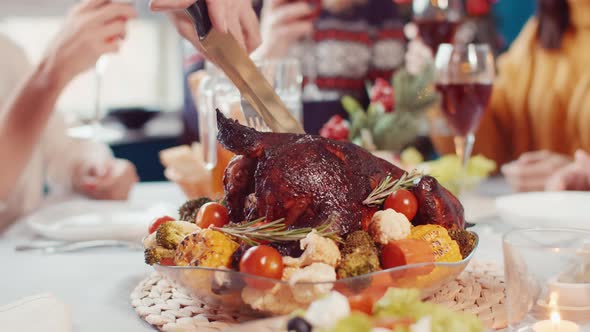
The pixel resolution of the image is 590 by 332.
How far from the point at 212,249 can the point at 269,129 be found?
0.35 m

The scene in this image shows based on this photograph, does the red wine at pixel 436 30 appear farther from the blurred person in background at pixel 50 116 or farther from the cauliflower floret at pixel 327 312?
the cauliflower floret at pixel 327 312

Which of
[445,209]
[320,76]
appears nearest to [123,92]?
[320,76]

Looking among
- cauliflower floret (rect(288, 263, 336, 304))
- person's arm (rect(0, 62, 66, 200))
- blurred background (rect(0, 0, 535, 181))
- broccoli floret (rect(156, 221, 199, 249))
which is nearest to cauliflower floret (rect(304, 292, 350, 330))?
cauliflower floret (rect(288, 263, 336, 304))

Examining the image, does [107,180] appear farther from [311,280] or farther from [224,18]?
[311,280]

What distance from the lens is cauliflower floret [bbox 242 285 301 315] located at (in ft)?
2.26

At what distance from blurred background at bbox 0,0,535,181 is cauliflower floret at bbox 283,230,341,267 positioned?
10.1 feet

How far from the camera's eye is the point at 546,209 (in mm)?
1313

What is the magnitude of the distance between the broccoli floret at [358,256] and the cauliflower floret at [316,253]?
0.01 metres

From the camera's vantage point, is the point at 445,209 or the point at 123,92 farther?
the point at 123,92

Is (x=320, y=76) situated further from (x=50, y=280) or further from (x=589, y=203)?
(x=50, y=280)

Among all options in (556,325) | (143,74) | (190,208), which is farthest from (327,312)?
(143,74)

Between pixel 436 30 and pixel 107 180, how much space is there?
3.32 ft

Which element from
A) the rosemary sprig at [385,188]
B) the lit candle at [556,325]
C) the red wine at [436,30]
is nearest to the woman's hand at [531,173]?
the red wine at [436,30]

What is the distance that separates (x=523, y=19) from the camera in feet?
16.2
